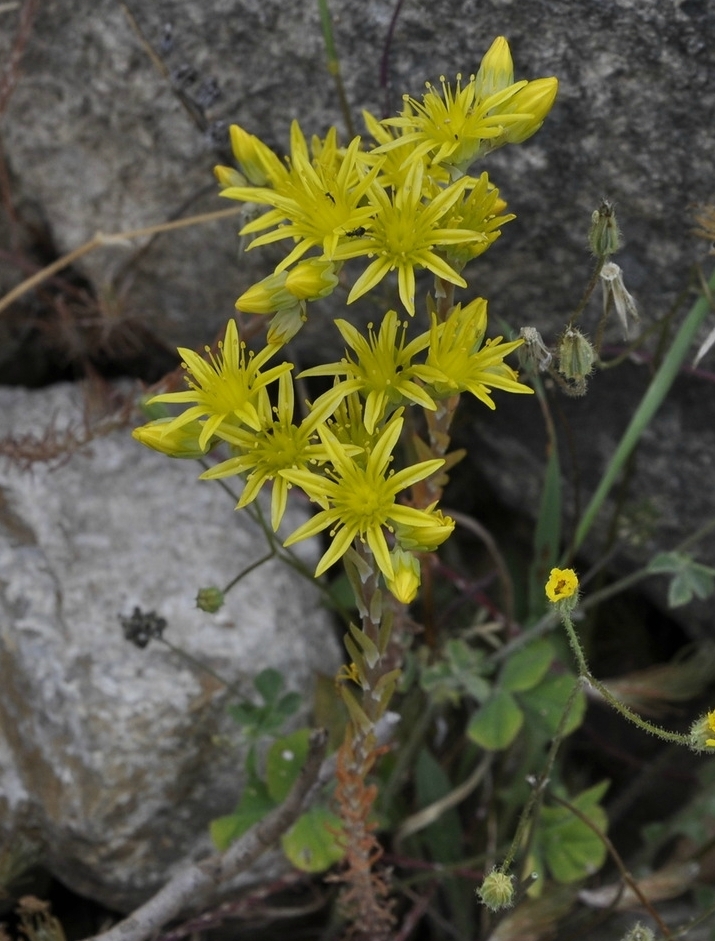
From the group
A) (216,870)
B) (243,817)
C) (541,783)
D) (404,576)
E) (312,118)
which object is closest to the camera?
(404,576)

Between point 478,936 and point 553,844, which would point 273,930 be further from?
point 553,844

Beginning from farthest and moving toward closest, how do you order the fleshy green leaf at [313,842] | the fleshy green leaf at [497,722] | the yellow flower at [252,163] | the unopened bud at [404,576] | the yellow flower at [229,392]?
the fleshy green leaf at [497,722] < the fleshy green leaf at [313,842] < the yellow flower at [252,163] < the yellow flower at [229,392] < the unopened bud at [404,576]

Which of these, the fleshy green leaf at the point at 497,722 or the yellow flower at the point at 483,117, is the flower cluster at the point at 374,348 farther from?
the fleshy green leaf at the point at 497,722

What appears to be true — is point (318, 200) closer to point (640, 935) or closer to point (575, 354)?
point (575, 354)

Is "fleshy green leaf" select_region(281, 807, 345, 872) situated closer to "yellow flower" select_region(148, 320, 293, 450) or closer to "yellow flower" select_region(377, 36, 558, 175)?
"yellow flower" select_region(148, 320, 293, 450)

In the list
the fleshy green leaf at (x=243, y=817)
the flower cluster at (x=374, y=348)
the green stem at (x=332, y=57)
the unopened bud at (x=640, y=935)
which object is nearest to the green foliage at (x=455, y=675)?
the fleshy green leaf at (x=243, y=817)

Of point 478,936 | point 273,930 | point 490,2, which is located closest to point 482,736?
point 478,936

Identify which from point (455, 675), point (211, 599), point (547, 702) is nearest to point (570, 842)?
point (547, 702)

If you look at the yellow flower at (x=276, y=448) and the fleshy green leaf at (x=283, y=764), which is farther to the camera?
the fleshy green leaf at (x=283, y=764)
